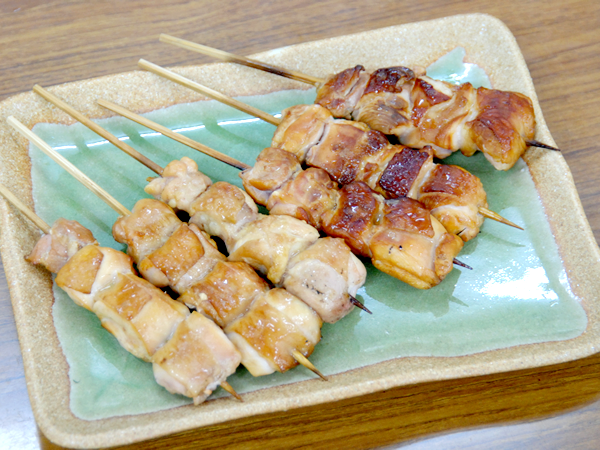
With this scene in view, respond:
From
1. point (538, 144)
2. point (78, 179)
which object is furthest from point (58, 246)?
point (538, 144)

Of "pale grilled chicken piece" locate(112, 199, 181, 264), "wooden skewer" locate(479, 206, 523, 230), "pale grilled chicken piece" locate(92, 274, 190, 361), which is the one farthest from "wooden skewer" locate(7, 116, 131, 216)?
"wooden skewer" locate(479, 206, 523, 230)

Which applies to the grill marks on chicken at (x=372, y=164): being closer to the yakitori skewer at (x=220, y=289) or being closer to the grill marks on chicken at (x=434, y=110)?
the grill marks on chicken at (x=434, y=110)

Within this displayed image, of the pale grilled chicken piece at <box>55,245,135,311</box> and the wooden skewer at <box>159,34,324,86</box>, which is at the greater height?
the wooden skewer at <box>159,34,324,86</box>

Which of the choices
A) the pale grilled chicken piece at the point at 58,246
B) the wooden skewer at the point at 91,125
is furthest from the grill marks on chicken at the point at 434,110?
the pale grilled chicken piece at the point at 58,246

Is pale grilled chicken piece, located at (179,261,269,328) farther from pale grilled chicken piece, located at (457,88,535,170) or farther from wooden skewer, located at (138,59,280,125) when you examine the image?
pale grilled chicken piece, located at (457,88,535,170)

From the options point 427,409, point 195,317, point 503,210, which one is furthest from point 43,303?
point 503,210

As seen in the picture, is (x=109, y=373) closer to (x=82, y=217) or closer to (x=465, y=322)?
(x=82, y=217)
